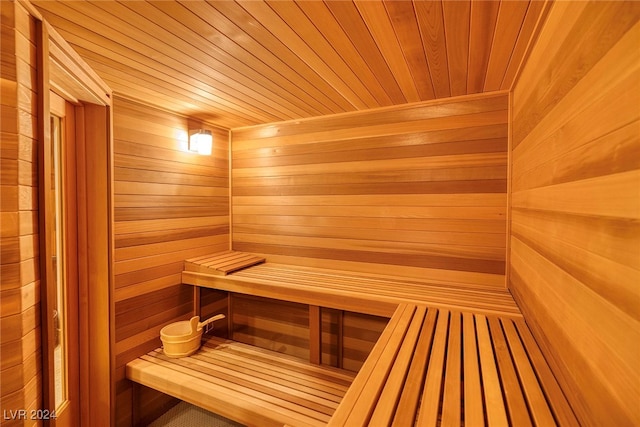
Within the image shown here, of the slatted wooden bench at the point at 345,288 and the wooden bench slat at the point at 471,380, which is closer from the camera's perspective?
the wooden bench slat at the point at 471,380

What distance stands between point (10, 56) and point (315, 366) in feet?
7.95

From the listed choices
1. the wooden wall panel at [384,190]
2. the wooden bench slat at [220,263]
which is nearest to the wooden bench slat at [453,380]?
the wooden wall panel at [384,190]

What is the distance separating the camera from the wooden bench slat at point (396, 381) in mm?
885

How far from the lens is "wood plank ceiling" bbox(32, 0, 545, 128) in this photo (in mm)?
1206

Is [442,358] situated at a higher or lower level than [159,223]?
lower

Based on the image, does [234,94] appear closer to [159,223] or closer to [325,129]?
[325,129]

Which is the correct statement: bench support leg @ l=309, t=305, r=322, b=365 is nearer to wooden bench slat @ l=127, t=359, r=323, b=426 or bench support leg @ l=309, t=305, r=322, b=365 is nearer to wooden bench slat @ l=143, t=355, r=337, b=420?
wooden bench slat @ l=143, t=355, r=337, b=420

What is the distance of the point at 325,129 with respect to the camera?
2.63 metres

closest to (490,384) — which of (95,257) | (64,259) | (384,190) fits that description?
(384,190)

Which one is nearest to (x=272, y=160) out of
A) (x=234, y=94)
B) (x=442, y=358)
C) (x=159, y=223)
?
(x=234, y=94)

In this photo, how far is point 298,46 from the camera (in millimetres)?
1479

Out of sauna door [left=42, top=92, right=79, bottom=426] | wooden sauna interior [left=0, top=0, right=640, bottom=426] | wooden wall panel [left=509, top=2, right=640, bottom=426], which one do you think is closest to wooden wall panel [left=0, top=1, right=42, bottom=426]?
wooden sauna interior [left=0, top=0, right=640, bottom=426]

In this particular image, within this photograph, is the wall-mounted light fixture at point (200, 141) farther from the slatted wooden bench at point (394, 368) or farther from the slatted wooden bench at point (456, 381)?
the slatted wooden bench at point (456, 381)

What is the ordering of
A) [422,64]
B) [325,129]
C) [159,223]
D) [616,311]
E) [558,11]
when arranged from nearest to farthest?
[616,311], [558,11], [422,64], [159,223], [325,129]
